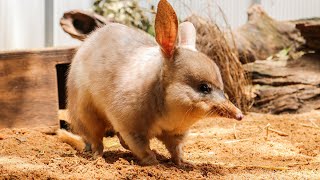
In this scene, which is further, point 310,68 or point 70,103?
point 310,68

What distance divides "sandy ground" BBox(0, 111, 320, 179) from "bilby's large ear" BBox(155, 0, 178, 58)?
2.58ft

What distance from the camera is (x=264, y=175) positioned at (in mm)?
3434

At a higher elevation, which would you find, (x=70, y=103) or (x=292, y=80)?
(x=70, y=103)

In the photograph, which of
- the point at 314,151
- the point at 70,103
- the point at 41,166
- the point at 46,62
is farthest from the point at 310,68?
the point at 41,166

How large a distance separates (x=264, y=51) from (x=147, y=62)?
5488mm

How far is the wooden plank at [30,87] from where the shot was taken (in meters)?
5.53

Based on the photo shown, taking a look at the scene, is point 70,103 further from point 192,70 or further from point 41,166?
point 192,70

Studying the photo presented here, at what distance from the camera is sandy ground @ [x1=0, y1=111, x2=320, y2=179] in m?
3.27

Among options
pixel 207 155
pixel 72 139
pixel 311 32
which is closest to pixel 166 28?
pixel 207 155

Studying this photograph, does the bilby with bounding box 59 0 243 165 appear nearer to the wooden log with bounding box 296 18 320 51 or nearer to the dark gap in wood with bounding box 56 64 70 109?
the dark gap in wood with bounding box 56 64 70 109

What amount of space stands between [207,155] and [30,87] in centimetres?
219

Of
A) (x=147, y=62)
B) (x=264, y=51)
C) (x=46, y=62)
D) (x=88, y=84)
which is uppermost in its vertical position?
(x=147, y=62)

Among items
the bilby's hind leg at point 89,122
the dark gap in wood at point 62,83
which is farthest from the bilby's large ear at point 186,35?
the dark gap in wood at point 62,83

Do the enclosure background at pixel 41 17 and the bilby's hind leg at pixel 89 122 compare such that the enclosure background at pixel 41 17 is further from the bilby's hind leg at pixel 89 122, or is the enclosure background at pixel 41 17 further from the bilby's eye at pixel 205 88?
the bilby's eye at pixel 205 88
